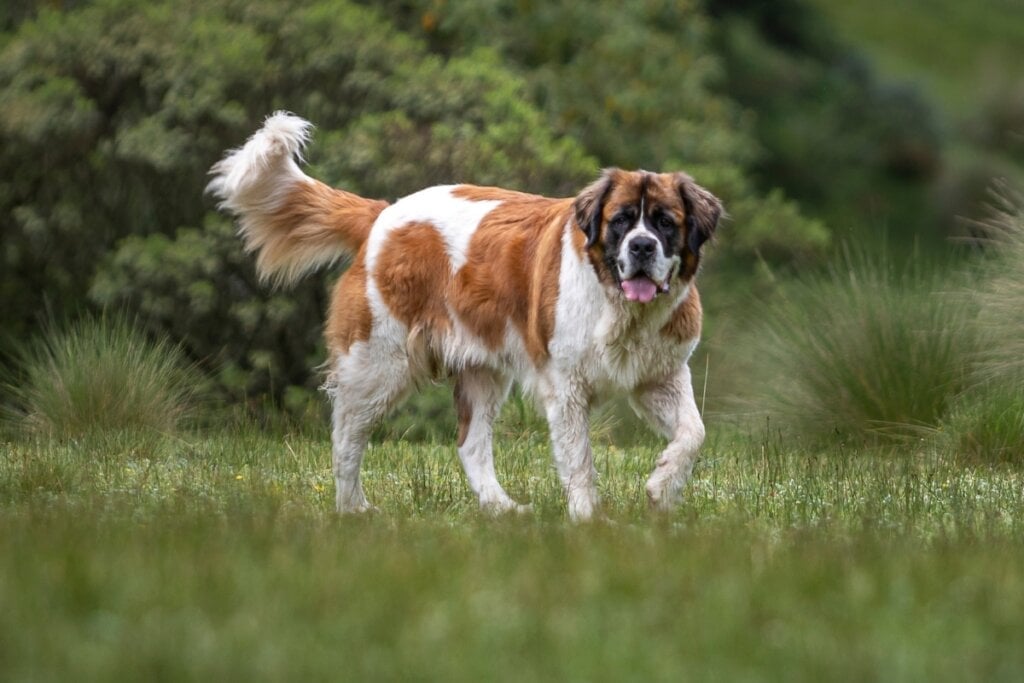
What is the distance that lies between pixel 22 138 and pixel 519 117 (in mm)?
4033

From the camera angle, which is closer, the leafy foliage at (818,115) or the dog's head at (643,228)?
the dog's head at (643,228)

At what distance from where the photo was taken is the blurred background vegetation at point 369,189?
31.9 feet

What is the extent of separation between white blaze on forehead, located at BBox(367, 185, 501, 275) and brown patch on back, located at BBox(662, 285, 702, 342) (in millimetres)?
1219

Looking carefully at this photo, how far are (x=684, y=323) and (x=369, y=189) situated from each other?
5291 millimetres

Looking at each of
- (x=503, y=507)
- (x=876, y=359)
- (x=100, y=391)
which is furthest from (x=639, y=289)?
(x=100, y=391)

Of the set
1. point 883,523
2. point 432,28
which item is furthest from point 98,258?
point 883,523

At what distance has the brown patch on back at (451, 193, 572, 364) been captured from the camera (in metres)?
7.45

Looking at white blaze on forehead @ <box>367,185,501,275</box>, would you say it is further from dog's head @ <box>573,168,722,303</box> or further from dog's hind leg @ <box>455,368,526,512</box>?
dog's head @ <box>573,168,722,303</box>

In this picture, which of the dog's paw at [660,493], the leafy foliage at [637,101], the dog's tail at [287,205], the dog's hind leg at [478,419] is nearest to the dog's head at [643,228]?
the dog's paw at [660,493]

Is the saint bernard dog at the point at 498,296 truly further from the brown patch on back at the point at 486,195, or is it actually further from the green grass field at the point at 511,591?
the green grass field at the point at 511,591

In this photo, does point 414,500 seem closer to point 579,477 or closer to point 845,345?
point 579,477

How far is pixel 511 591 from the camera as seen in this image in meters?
4.46

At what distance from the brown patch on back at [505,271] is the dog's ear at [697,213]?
0.61 m

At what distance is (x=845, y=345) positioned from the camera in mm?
9727
